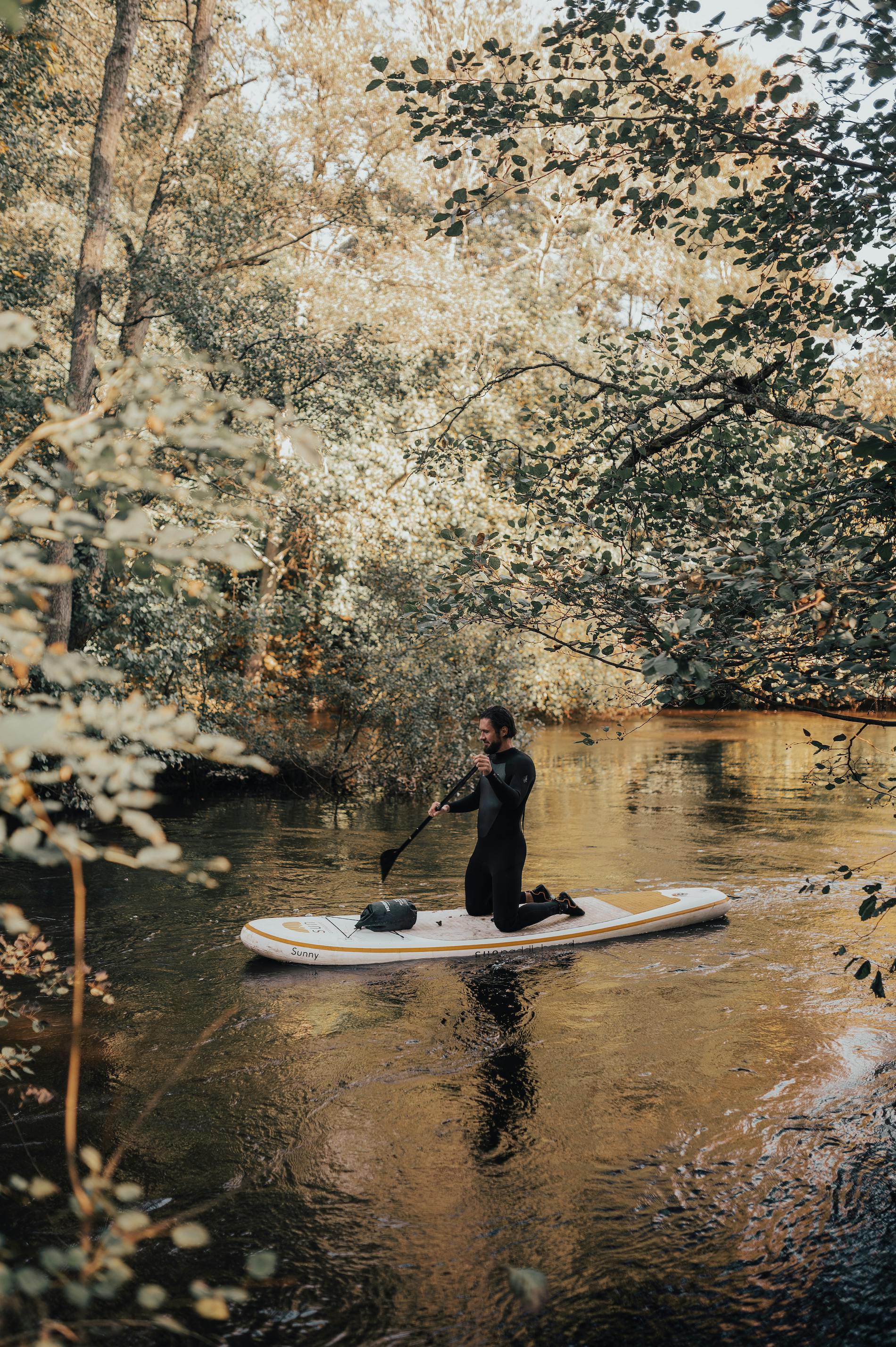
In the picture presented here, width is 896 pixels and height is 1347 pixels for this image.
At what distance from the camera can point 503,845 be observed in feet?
24.2

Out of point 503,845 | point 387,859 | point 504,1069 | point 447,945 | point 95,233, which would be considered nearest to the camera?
point 504,1069

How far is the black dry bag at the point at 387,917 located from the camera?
7.27 m

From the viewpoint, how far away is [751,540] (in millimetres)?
4105

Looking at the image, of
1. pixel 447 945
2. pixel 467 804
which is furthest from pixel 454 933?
pixel 467 804

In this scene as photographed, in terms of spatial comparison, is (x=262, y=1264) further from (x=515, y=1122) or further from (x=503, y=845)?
(x=503, y=845)

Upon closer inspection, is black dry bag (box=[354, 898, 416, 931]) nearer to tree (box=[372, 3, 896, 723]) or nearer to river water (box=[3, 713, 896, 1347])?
river water (box=[3, 713, 896, 1347])

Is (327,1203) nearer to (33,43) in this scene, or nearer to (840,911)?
(840,911)

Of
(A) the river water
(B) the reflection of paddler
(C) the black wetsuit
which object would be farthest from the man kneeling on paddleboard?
(B) the reflection of paddler

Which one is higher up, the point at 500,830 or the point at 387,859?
the point at 500,830

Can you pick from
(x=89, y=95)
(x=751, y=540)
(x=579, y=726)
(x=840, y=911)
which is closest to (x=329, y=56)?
(x=89, y=95)

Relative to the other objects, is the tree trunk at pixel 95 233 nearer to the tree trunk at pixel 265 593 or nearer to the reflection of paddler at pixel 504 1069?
the tree trunk at pixel 265 593

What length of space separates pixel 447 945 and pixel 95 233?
892cm

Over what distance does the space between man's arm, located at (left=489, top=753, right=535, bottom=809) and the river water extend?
111 cm

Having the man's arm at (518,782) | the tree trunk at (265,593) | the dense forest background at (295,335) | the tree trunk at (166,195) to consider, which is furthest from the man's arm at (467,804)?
the tree trunk at (166,195)
